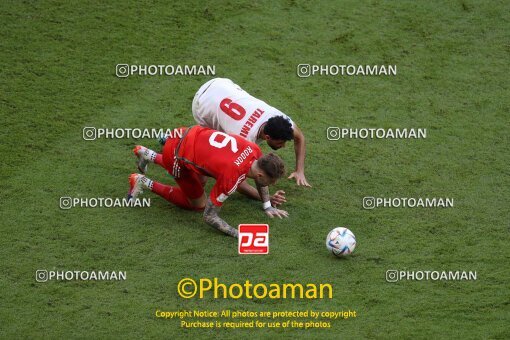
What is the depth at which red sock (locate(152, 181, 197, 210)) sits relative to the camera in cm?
859

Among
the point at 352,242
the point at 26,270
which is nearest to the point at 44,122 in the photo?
the point at 26,270

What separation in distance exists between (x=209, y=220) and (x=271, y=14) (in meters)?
4.25

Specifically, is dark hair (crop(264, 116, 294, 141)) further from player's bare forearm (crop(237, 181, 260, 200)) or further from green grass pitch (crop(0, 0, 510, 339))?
green grass pitch (crop(0, 0, 510, 339))

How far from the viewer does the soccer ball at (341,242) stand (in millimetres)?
7891

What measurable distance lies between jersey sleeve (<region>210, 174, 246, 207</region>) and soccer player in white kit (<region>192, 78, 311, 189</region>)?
2.07 ft

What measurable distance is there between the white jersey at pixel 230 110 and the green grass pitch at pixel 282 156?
79cm

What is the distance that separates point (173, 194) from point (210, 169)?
718mm

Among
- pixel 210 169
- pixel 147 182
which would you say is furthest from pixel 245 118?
pixel 147 182

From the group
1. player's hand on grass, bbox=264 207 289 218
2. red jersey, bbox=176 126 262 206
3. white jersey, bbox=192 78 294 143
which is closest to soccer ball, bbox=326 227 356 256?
player's hand on grass, bbox=264 207 289 218

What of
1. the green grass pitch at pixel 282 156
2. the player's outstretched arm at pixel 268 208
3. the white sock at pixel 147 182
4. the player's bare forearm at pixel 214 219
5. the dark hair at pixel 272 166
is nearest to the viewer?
the green grass pitch at pixel 282 156

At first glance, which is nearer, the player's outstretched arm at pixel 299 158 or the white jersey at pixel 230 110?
the white jersey at pixel 230 110

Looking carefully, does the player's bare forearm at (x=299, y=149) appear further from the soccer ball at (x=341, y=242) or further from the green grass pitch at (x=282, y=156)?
the soccer ball at (x=341, y=242)

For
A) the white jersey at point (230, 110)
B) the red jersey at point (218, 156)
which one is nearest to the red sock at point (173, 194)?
the red jersey at point (218, 156)

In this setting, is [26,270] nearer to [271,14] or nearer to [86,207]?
[86,207]
